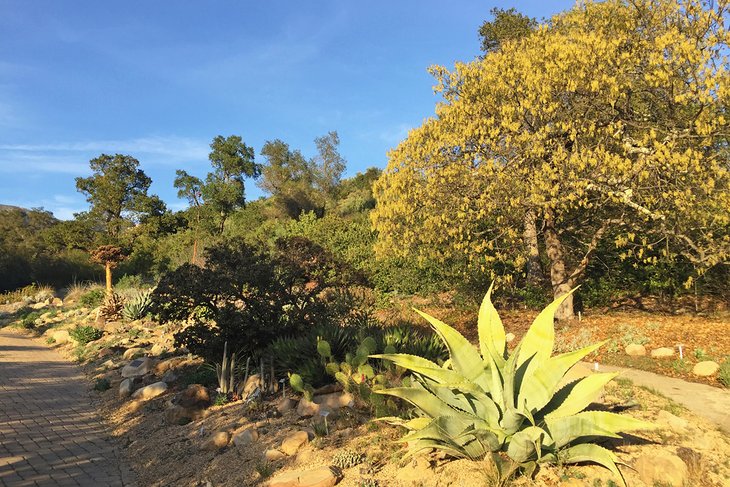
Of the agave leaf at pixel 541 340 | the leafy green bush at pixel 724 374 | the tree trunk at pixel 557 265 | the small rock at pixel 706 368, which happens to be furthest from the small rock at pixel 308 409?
the tree trunk at pixel 557 265

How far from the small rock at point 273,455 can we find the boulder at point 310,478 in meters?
0.46

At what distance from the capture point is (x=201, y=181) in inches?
1679

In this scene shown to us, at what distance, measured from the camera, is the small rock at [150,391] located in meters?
7.57

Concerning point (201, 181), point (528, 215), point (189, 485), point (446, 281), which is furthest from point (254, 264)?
point (201, 181)

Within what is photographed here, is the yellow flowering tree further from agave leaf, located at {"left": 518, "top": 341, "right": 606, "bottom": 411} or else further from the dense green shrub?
agave leaf, located at {"left": 518, "top": 341, "right": 606, "bottom": 411}

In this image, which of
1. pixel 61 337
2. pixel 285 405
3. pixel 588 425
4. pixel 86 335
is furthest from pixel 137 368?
pixel 588 425

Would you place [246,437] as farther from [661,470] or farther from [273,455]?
[661,470]

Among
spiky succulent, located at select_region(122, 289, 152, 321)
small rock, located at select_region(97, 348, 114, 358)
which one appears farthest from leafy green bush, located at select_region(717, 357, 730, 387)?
spiky succulent, located at select_region(122, 289, 152, 321)

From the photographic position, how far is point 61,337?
14281 mm

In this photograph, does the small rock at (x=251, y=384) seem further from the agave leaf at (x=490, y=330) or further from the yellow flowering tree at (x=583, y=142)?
the yellow flowering tree at (x=583, y=142)

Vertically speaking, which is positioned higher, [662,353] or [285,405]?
[285,405]

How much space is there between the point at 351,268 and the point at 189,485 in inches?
465

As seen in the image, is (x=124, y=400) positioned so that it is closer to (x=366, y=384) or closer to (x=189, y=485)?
(x=189, y=485)

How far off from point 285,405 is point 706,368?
6.26 meters
